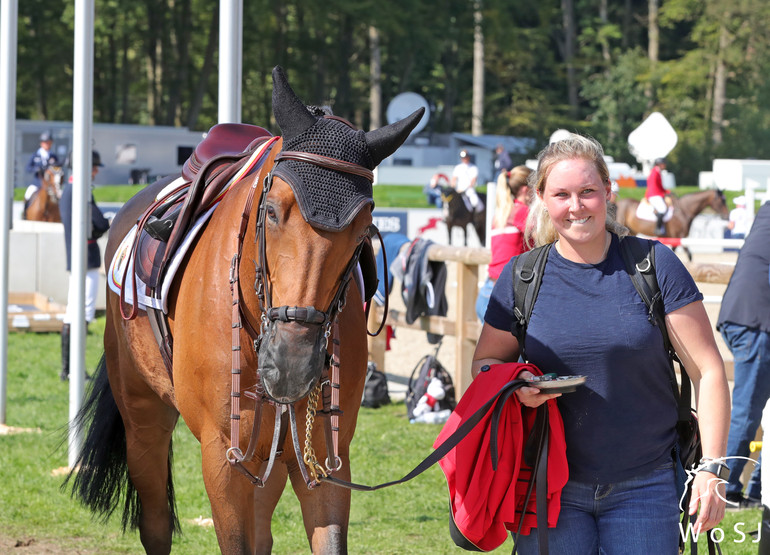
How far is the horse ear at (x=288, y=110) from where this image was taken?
3.03m

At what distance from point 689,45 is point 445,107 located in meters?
14.1

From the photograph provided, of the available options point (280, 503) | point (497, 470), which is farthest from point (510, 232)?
point (497, 470)

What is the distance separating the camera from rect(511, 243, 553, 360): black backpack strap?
3.20 meters

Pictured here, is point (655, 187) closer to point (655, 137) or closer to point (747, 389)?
point (655, 137)

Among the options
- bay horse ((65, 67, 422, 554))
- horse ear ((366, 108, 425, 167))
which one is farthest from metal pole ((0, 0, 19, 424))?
horse ear ((366, 108, 425, 167))

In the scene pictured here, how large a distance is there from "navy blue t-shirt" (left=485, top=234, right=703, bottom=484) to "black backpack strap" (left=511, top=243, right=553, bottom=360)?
0.16 feet

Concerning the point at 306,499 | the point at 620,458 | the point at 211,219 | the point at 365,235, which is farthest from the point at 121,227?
the point at 620,458

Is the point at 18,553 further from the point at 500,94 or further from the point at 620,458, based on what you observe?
the point at 500,94

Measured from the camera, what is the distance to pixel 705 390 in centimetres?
302

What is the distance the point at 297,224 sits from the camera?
2838mm

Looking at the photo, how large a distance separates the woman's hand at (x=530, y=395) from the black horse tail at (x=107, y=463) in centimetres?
241

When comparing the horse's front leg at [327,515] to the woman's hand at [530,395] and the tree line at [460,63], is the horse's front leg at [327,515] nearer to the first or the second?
the woman's hand at [530,395]

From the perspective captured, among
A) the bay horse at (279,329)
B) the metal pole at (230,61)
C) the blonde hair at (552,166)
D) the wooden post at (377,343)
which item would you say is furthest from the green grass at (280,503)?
the metal pole at (230,61)

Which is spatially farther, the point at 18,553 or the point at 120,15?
the point at 120,15
